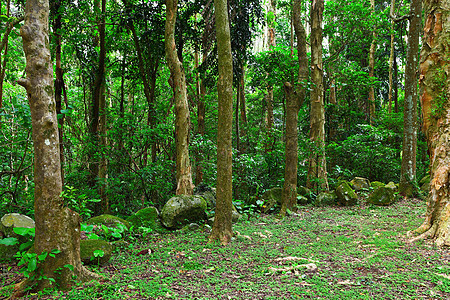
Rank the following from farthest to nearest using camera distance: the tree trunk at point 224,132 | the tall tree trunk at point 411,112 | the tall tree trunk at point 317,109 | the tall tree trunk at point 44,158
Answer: the tall tree trunk at point 317,109
the tall tree trunk at point 411,112
the tree trunk at point 224,132
the tall tree trunk at point 44,158

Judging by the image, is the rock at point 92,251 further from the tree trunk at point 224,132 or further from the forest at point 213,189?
the tree trunk at point 224,132

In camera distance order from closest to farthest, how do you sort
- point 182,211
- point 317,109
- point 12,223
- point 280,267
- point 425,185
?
point 280,267, point 12,223, point 182,211, point 425,185, point 317,109

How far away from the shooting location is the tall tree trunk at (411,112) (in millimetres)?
8711

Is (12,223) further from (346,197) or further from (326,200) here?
(346,197)

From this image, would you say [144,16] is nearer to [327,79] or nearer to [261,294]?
[261,294]

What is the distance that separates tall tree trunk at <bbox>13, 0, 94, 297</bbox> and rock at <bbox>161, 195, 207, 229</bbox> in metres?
2.84

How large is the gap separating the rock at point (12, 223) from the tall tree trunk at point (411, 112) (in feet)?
32.3

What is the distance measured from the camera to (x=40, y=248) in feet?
9.48

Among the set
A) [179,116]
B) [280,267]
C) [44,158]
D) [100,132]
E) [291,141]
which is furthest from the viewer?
[100,132]

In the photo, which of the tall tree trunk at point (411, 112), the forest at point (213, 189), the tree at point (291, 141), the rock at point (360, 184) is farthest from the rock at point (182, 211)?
the tall tree trunk at point (411, 112)

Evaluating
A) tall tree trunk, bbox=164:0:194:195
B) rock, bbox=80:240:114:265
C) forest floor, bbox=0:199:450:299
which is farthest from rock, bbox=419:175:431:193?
rock, bbox=80:240:114:265

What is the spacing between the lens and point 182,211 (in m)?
5.89

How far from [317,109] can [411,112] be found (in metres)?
2.88

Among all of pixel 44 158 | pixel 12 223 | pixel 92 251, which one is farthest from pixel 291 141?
pixel 12 223
